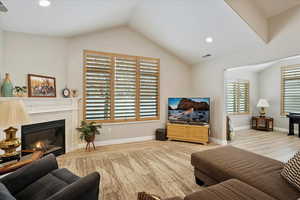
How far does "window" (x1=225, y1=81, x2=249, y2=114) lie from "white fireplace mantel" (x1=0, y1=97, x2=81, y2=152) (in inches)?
218

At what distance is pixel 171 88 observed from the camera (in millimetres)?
5297

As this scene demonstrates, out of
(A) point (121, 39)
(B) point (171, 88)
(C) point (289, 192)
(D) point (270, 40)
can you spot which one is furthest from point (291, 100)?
(A) point (121, 39)

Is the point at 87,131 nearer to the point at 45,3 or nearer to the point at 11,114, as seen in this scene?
the point at 11,114

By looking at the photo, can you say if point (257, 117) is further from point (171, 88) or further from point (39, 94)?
point (39, 94)

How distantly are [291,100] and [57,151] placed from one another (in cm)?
791

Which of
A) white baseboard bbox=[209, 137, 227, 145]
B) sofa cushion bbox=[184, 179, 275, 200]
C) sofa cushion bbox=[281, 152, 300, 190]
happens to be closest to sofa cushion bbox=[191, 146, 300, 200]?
sofa cushion bbox=[281, 152, 300, 190]

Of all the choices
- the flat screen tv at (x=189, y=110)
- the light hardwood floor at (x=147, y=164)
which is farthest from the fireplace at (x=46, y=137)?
the flat screen tv at (x=189, y=110)

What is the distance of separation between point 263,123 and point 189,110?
3857 mm

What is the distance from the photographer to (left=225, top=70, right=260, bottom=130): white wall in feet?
21.0

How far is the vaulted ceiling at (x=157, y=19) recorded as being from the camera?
2.84 m

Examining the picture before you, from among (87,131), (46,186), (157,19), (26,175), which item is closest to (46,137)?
(87,131)

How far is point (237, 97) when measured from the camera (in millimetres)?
6488

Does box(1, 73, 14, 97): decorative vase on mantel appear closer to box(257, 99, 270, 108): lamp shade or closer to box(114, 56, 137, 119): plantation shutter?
box(114, 56, 137, 119): plantation shutter

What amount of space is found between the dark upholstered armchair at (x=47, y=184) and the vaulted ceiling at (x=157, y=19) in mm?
2514
